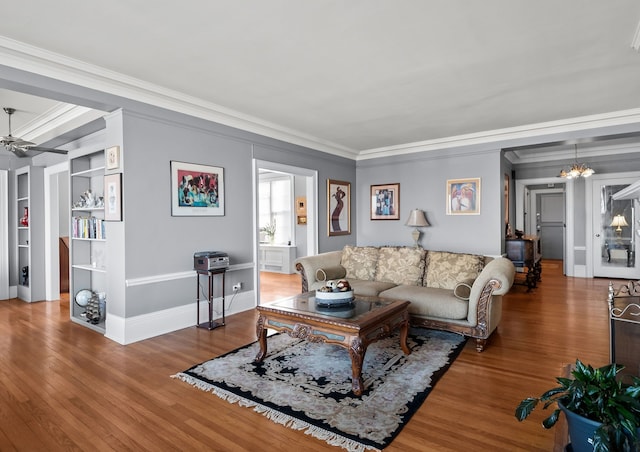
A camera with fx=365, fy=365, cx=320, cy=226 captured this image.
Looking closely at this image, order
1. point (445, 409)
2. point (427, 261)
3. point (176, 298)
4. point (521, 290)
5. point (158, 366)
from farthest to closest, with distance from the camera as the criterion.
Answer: point (521, 290)
point (427, 261)
point (176, 298)
point (158, 366)
point (445, 409)

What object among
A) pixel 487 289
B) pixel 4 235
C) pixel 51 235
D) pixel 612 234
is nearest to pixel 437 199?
pixel 487 289

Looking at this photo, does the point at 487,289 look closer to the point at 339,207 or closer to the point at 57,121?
the point at 339,207

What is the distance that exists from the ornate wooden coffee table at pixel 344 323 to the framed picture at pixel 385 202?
3683 mm

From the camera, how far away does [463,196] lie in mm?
6160

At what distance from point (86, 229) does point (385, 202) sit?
489cm

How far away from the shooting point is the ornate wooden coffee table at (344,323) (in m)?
2.70

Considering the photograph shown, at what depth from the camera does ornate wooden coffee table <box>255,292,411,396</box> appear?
106 inches

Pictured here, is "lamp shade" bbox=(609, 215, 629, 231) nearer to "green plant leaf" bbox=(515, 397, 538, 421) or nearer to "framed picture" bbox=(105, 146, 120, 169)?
"green plant leaf" bbox=(515, 397, 538, 421)

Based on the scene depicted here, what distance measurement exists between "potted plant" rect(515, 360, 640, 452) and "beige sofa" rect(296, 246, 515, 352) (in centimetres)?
213

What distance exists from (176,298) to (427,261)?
3.11 metres

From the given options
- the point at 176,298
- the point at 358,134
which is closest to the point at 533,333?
the point at 358,134

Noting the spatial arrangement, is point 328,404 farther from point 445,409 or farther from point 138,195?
point 138,195

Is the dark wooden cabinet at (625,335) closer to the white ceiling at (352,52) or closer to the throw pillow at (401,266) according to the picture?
the white ceiling at (352,52)

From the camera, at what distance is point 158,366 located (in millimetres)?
3203
